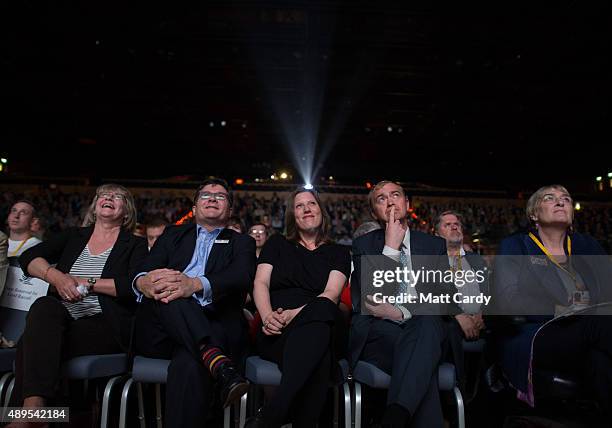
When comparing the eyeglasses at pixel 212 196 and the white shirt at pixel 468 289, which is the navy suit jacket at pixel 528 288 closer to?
the white shirt at pixel 468 289

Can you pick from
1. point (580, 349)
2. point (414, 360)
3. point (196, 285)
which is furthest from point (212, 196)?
point (580, 349)

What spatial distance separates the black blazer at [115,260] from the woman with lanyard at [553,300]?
1.56 m

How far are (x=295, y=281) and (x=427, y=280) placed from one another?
0.58 m

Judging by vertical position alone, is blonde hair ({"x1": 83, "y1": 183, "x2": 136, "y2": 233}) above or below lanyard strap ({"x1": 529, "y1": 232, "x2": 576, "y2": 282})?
above

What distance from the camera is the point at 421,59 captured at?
8.75 meters

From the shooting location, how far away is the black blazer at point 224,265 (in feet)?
5.69

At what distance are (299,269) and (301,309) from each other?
255 mm

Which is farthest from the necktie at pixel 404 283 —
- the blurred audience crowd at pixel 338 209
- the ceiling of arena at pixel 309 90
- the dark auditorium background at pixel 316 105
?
the blurred audience crowd at pixel 338 209

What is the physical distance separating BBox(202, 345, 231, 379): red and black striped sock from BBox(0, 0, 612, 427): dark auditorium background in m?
1.35

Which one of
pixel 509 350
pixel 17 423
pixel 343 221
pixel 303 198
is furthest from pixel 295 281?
pixel 343 221

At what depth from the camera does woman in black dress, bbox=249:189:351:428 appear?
4.82ft

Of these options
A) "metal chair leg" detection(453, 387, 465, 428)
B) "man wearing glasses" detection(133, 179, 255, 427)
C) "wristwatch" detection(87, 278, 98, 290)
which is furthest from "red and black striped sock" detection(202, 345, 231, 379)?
"metal chair leg" detection(453, 387, 465, 428)

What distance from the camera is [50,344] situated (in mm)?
1559

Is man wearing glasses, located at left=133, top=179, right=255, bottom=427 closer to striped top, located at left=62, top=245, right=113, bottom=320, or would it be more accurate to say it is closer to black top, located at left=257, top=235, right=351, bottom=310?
black top, located at left=257, top=235, right=351, bottom=310
